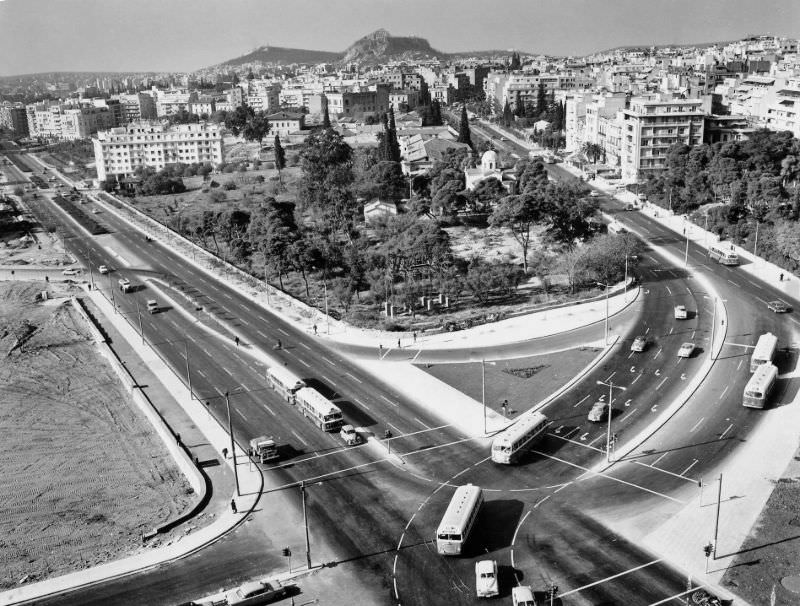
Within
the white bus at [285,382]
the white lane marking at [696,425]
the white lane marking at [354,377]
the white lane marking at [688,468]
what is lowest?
the white lane marking at [688,468]

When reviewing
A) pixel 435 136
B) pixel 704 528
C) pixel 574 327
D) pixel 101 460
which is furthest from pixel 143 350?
pixel 435 136

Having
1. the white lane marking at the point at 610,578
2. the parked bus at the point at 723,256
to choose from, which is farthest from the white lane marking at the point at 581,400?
the parked bus at the point at 723,256

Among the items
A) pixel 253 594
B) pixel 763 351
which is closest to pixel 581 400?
pixel 763 351

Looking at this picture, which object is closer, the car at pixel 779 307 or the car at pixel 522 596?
the car at pixel 522 596

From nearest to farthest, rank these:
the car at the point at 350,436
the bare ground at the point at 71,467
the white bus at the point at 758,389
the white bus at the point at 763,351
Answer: the bare ground at the point at 71,467 < the car at the point at 350,436 < the white bus at the point at 758,389 < the white bus at the point at 763,351

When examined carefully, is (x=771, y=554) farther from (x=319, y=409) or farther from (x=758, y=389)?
(x=319, y=409)

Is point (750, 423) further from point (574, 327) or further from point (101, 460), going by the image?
point (101, 460)

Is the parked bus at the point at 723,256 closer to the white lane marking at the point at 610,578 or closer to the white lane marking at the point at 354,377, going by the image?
the white lane marking at the point at 354,377
